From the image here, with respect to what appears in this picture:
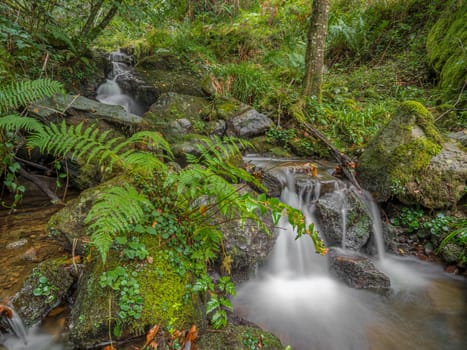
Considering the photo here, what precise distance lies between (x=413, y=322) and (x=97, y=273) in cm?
315

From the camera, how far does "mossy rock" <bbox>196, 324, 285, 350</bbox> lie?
74.7 inches

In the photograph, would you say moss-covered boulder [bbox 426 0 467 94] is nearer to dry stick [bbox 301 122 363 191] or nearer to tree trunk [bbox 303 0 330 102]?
tree trunk [bbox 303 0 330 102]

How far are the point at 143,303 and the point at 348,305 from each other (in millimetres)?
2364

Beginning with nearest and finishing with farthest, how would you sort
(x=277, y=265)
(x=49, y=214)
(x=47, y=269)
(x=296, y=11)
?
(x=47, y=269) < (x=49, y=214) < (x=277, y=265) < (x=296, y=11)

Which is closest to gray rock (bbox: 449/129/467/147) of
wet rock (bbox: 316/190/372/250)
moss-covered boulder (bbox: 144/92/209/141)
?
wet rock (bbox: 316/190/372/250)

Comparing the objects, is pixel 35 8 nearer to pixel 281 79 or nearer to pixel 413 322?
pixel 281 79

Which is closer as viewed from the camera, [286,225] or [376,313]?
[376,313]

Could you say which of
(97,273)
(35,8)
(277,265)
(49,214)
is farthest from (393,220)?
(35,8)

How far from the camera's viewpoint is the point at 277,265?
3.52m

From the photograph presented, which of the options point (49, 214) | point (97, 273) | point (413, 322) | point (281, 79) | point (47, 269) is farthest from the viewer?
point (281, 79)

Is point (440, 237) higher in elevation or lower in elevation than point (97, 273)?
higher

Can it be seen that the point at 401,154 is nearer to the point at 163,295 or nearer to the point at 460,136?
the point at 460,136

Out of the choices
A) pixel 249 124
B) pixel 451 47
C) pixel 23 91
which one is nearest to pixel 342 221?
pixel 249 124

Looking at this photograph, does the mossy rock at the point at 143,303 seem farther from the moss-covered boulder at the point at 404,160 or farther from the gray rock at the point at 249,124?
the gray rock at the point at 249,124
